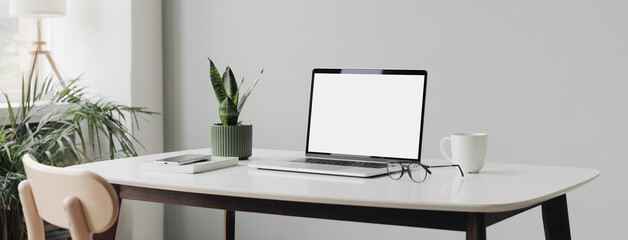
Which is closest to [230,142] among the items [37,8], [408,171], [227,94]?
[227,94]

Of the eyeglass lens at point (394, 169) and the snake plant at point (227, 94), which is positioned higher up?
the snake plant at point (227, 94)

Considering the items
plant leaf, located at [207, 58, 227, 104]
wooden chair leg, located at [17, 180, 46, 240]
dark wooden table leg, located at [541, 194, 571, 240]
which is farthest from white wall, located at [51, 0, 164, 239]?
dark wooden table leg, located at [541, 194, 571, 240]

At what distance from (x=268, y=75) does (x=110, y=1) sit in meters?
0.84

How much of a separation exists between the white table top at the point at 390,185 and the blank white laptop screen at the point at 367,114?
0.50 feet

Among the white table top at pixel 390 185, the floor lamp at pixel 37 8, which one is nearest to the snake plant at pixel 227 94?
the white table top at pixel 390 185

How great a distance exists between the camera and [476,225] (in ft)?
4.97

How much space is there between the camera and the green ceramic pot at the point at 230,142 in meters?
2.21

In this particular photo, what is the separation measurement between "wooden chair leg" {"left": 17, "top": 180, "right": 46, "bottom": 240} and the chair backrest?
0.07 m

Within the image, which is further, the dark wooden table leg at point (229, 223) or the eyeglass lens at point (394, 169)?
the dark wooden table leg at point (229, 223)

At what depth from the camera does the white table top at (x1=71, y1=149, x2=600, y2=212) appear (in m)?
1.53

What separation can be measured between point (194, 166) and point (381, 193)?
56 cm

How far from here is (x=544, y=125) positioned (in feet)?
9.29

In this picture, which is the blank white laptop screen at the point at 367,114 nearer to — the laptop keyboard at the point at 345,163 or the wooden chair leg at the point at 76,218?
the laptop keyboard at the point at 345,163

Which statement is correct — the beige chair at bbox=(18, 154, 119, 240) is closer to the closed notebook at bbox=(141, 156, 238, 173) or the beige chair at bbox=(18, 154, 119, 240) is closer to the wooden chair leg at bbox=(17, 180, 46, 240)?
the wooden chair leg at bbox=(17, 180, 46, 240)
